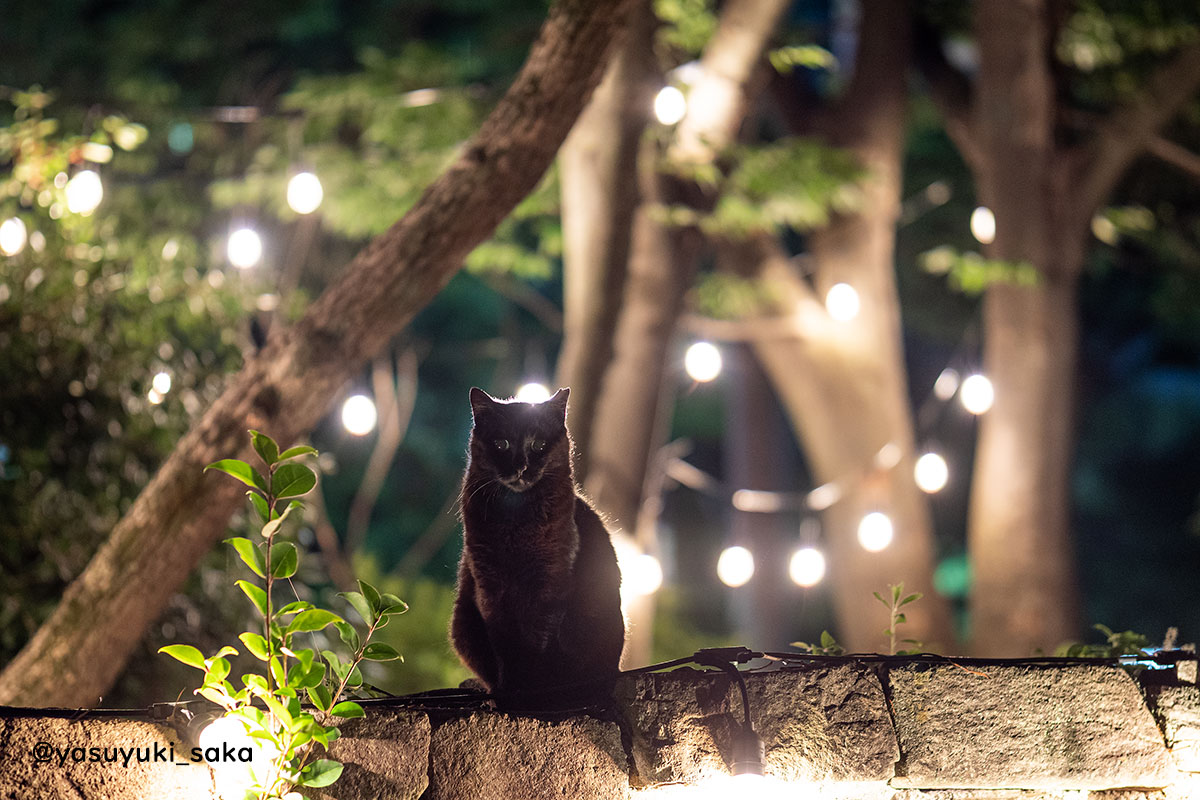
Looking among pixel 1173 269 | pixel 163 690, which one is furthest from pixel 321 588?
pixel 1173 269

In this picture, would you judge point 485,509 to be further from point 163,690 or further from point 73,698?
point 163,690

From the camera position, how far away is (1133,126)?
5.57 m

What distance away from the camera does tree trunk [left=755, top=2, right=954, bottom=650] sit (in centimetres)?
564

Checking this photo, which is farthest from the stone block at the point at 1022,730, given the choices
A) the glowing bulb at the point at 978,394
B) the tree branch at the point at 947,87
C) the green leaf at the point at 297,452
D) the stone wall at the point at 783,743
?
the tree branch at the point at 947,87

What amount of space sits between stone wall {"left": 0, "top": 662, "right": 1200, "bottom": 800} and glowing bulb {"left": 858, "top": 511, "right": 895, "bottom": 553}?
3412 millimetres

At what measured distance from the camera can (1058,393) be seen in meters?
5.46

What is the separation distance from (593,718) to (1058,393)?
4564mm

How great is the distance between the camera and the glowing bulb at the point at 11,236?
3.79 m

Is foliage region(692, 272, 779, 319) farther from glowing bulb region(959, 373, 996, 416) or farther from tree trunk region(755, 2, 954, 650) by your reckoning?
glowing bulb region(959, 373, 996, 416)

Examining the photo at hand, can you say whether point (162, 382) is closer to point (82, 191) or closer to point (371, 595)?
point (82, 191)

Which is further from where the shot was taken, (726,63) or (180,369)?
(726,63)

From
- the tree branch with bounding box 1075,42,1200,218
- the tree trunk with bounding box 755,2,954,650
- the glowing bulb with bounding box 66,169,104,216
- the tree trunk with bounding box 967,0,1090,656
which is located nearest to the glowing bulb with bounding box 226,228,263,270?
the glowing bulb with bounding box 66,169,104,216

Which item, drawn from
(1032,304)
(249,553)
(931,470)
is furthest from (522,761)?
(1032,304)

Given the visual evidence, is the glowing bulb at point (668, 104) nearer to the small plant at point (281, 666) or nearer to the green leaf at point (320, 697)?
the small plant at point (281, 666)
